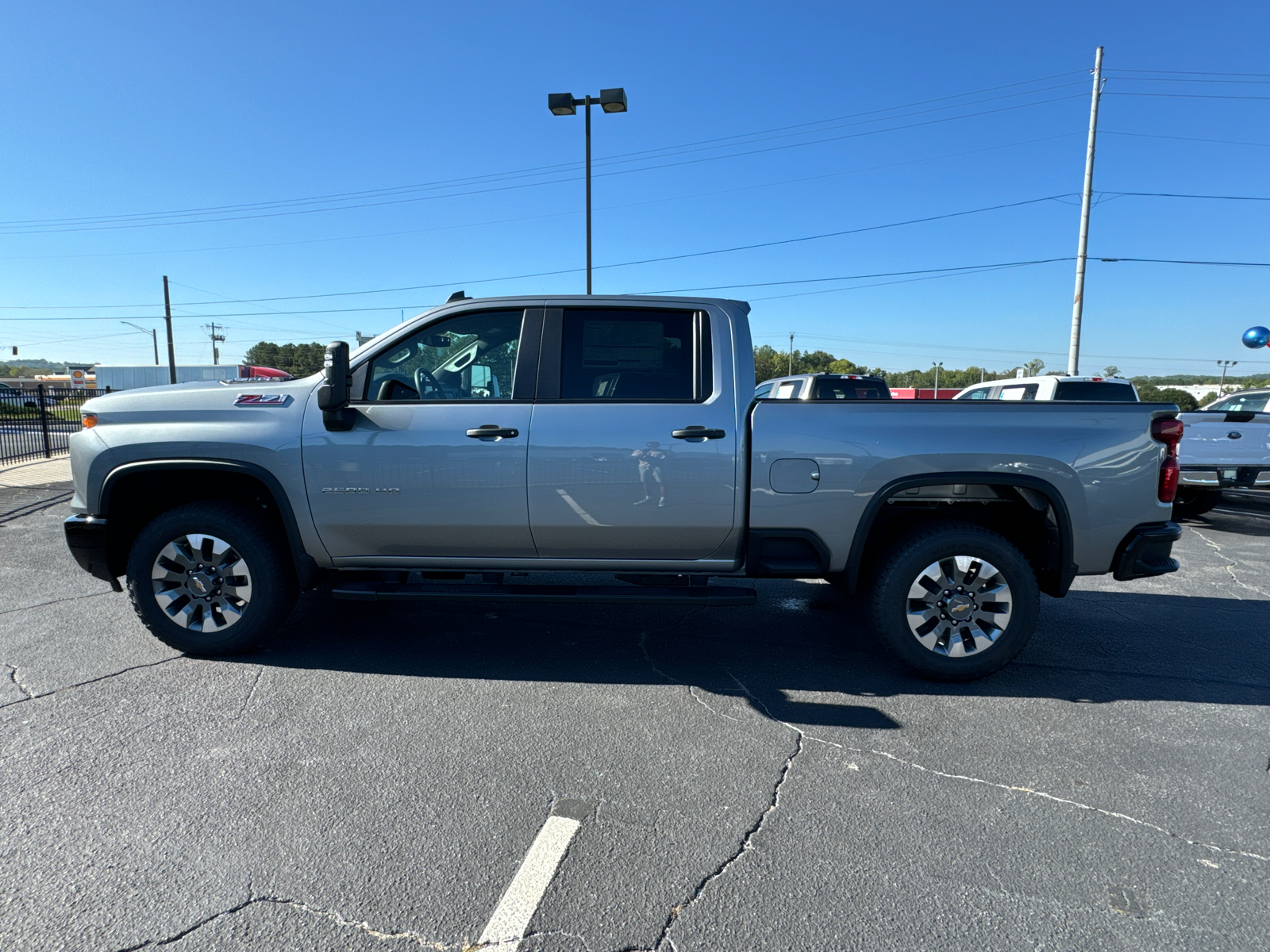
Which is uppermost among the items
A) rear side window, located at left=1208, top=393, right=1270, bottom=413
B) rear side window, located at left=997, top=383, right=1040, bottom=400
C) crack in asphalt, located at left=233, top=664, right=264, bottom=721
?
rear side window, located at left=997, top=383, right=1040, bottom=400

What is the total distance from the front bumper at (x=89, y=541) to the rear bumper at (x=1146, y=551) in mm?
5472

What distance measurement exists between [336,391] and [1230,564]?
26.0 feet

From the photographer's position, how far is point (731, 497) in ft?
12.6

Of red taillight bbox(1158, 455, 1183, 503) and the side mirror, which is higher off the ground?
the side mirror

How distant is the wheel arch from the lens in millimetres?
3785

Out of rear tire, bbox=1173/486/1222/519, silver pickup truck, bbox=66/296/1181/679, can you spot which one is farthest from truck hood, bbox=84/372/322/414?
rear tire, bbox=1173/486/1222/519

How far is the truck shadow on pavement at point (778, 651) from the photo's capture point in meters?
3.87

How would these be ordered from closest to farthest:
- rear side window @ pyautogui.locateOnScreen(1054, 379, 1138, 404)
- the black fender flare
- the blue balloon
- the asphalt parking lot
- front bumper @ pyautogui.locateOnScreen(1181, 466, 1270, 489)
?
the asphalt parking lot
the black fender flare
front bumper @ pyautogui.locateOnScreen(1181, 466, 1270, 489)
rear side window @ pyautogui.locateOnScreen(1054, 379, 1138, 404)
the blue balloon

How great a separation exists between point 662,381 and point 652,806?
2191 millimetres

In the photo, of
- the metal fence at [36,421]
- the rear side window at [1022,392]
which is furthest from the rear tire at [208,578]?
the metal fence at [36,421]

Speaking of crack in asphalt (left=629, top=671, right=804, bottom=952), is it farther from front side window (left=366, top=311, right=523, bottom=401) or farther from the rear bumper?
front side window (left=366, top=311, right=523, bottom=401)

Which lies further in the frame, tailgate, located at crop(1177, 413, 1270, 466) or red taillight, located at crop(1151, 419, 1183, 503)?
tailgate, located at crop(1177, 413, 1270, 466)

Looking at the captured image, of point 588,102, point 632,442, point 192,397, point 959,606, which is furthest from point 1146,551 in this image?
point 588,102

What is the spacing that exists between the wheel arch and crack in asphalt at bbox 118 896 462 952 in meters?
2.67
